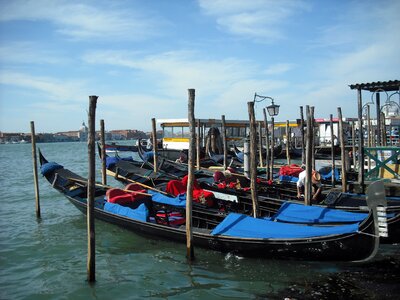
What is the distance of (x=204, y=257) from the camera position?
19.0ft

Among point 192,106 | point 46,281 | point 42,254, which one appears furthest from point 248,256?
point 42,254

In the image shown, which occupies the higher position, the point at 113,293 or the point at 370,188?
the point at 370,188

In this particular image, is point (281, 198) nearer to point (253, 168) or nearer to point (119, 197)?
point (253, 168)

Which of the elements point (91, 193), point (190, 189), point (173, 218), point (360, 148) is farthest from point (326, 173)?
point (91, 193)

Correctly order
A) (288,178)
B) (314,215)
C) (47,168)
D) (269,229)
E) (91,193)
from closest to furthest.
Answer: (91,193), (269,229), (314,215), (47,168), (288,178)

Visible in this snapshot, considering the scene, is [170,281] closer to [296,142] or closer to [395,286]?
[395,286]

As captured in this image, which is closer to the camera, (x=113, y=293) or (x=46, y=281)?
(x=113, y=293)

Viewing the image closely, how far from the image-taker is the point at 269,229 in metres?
5.39

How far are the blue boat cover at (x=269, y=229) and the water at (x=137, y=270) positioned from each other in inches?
15.7

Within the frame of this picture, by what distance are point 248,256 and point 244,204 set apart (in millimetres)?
2289

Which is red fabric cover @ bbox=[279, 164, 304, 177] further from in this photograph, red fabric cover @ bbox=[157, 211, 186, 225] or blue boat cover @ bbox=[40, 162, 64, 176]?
blue boat cover @ bbox=[40, 162, 64, 176]

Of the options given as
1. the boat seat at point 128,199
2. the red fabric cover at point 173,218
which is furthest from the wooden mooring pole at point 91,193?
the boat seat at point 128,199

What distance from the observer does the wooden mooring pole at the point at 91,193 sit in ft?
15.7

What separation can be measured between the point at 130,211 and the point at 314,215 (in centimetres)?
322
